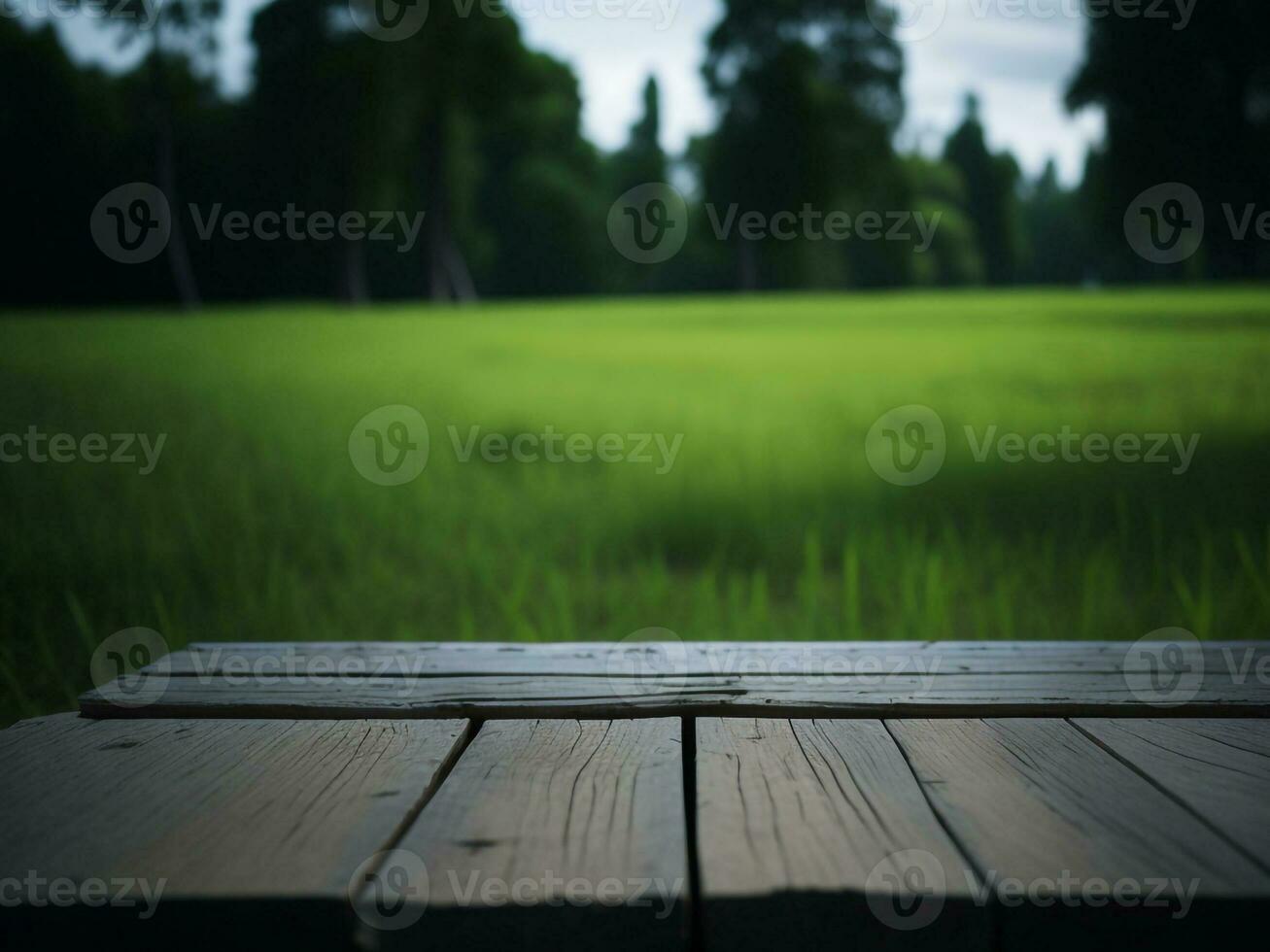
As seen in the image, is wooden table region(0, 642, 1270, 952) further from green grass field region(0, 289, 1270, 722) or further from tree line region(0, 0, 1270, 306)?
tree line region(0, 0, 1270, 306)

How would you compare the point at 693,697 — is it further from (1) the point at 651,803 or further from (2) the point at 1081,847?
(2) the point at 1081,847

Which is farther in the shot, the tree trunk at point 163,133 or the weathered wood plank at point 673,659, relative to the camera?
the tree trunk at point 163,133

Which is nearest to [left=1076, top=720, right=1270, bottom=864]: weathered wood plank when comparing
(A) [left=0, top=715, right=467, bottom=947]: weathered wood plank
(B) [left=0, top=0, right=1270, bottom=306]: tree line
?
(A) [left=0, top=715, right=467, bottom=947]: weathered wood plank

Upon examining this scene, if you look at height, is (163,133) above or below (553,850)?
above

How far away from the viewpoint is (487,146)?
324 inches

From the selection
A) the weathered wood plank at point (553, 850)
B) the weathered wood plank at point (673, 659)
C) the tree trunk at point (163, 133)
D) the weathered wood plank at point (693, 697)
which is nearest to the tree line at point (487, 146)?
the tree trunk at point (163, 133)

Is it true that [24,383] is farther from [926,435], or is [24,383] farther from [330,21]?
[926,435]

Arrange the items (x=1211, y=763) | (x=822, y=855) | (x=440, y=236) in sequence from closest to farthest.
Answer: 1. (x=822, y=855)
2. (x=1211, y=763)
3. (x=440, y=236)

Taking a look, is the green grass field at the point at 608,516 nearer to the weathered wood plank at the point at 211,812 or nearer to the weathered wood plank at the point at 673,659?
the weathered wood plank at the point at 673,659

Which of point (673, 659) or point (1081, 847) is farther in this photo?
point (673, 659)

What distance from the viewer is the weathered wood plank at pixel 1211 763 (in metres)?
0.89

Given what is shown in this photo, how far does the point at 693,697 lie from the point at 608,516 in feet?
5.77

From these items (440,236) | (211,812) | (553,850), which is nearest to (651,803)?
(553,850)

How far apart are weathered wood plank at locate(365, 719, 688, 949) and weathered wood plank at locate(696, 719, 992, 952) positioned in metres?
0.04
